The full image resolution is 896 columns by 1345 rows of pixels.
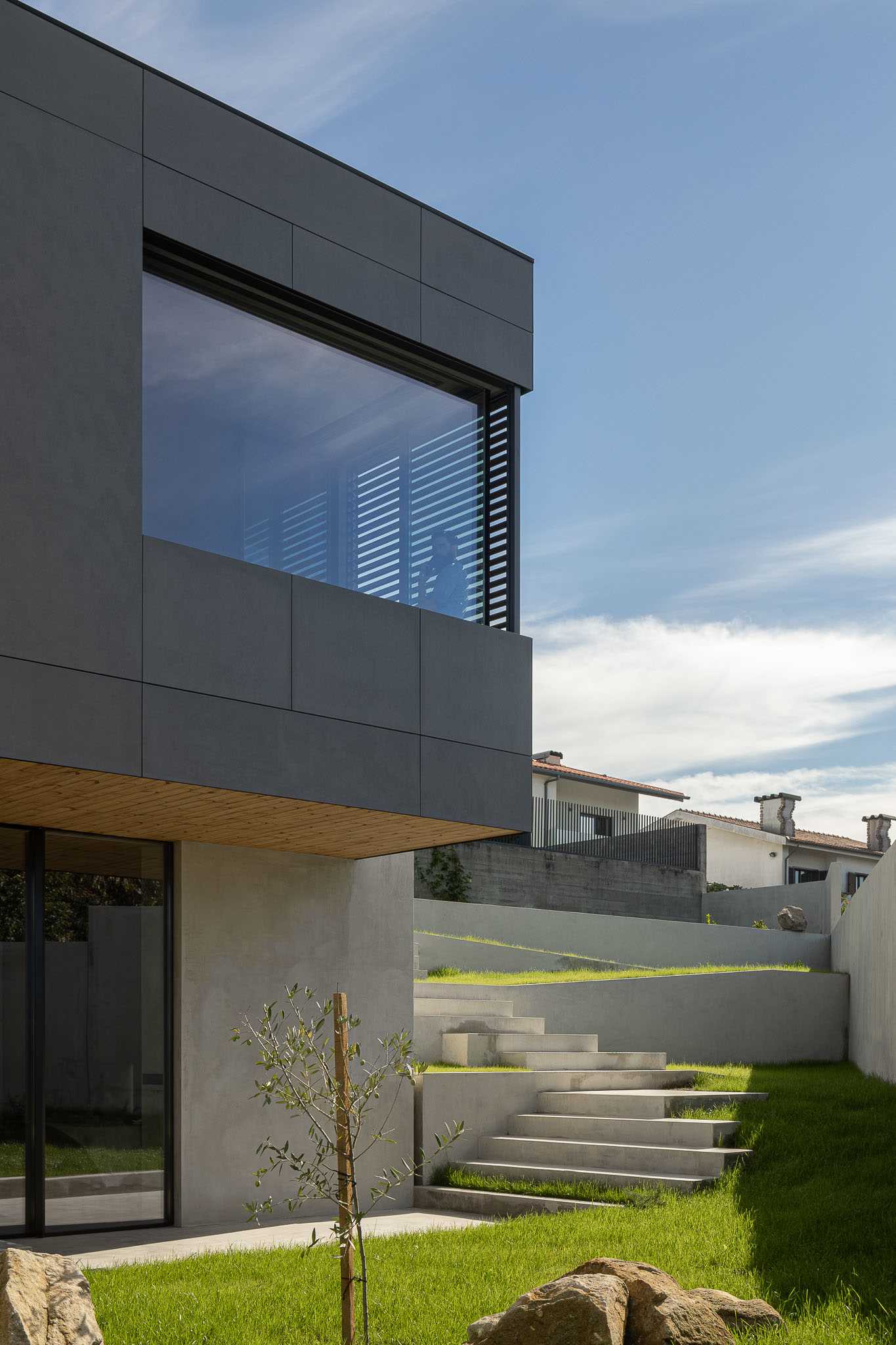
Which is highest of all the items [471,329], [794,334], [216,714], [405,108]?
[405,108]

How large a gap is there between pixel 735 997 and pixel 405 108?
1244 cm

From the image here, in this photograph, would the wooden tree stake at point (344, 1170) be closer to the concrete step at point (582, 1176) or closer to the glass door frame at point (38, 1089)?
the glass door frame at point (38, 1089)

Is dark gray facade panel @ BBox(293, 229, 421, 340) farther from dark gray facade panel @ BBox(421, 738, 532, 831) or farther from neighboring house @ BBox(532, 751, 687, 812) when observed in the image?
neighboring house @ BBox(532, 751, 687, 812)

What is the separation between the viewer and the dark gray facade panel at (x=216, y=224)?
877 cm

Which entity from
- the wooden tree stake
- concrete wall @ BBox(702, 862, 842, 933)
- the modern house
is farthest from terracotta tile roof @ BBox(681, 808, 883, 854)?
the wooden tree stake

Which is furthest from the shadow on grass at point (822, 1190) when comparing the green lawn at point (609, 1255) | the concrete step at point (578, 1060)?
the concrete step at point (578, 1060)

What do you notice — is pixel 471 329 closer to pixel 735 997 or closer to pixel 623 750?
pixel 735 997

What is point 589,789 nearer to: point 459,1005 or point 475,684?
point 459,1005

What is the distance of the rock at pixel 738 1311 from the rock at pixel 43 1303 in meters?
2.59

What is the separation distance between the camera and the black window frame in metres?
9.34

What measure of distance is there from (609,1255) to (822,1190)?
1.97 metres

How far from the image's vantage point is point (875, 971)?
15.8m

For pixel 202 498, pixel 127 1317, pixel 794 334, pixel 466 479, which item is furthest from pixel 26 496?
pixel 794 334

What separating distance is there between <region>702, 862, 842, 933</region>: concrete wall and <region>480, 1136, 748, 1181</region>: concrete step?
668 inches
